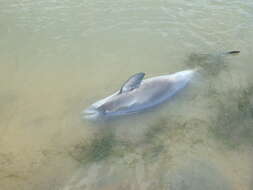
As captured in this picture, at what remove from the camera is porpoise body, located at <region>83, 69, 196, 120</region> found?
526 centimetres

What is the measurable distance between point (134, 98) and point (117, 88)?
694 millimetres

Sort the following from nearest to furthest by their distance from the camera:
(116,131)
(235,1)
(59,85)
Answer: (116,131)
(59,85)
(235,1)

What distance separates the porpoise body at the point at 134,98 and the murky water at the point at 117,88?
0.52 ft

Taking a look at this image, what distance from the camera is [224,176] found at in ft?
15.0

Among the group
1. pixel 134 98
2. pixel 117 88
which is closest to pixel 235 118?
pixel 134 98

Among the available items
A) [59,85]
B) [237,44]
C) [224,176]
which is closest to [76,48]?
[59,85]

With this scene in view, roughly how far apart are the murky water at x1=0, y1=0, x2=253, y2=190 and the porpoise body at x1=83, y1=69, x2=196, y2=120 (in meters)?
0.16

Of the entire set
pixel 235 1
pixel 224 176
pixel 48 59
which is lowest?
pixel 224 176

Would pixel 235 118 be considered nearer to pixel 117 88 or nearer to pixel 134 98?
pixel 134 98

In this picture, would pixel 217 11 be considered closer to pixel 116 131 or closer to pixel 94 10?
pixel 94 10

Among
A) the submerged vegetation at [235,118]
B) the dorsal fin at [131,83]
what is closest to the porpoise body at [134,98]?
the dorsal fin at [131,83]

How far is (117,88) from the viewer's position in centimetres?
595

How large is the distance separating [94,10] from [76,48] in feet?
5.01

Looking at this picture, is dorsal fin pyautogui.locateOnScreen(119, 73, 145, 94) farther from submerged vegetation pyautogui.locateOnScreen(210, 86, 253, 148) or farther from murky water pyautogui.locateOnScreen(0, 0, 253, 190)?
submerged vegetation pyautogui.locateOnScreen(210, 86, 253, 148)
